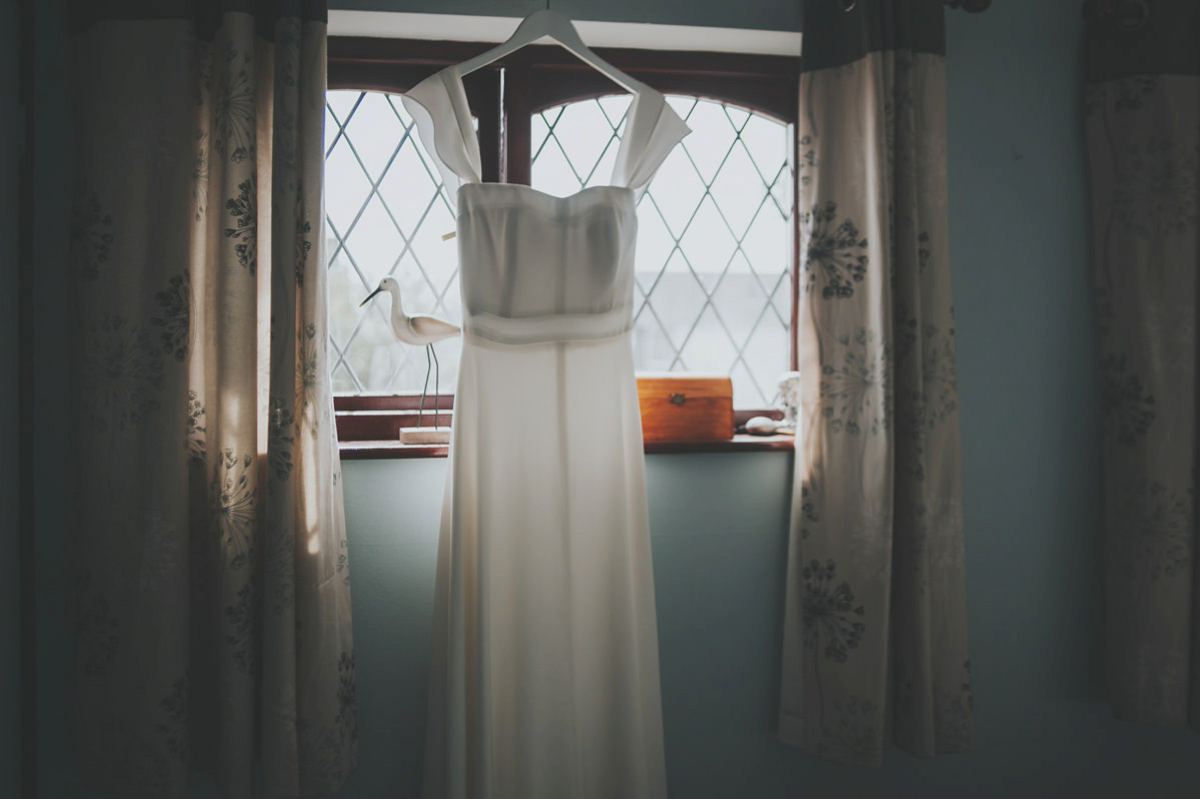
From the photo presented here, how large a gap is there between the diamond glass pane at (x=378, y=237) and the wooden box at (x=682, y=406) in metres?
0.45

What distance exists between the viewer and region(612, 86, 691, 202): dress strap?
3.91 ft

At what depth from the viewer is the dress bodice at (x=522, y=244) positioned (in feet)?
3.75

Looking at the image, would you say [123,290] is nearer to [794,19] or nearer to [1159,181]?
[794,19]

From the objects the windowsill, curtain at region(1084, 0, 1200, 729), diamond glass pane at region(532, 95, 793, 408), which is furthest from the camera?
diamond glass pane at region(532, 95, 793, 408)

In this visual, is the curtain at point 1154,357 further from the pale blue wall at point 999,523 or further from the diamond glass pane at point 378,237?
the diamond glass pane at point 378,237

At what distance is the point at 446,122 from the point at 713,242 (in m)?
0.71

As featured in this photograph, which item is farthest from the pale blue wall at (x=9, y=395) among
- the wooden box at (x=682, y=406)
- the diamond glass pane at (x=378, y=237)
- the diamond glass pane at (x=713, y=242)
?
the wooden box at (x=682, y=406)

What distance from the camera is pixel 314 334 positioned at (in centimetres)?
116

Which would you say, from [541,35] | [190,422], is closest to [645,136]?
[541,35]

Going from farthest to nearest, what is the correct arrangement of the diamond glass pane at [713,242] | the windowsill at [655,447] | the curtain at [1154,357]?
the diamond glass pane at [713,242], the curtain at [1154,357], the windowsill at [655,447]

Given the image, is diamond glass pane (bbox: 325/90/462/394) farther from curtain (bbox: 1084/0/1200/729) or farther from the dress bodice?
curtain (bbox: 1084/0/1200/729)

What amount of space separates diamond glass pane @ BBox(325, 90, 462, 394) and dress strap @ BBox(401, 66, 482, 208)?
0.33m

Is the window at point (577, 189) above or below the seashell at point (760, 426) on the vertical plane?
above

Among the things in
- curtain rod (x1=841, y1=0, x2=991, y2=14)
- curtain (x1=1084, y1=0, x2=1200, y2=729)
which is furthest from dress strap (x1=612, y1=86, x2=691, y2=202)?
curtain (x1=1084, y1=0, x2=1200, y2=729)
